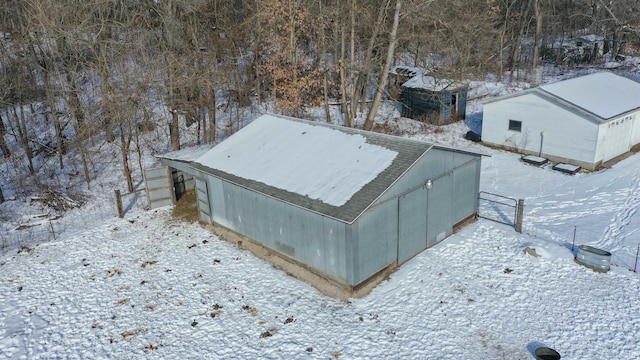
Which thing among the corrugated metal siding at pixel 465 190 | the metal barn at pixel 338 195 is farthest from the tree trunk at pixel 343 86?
the corrugated metal siding at pixel 465 190

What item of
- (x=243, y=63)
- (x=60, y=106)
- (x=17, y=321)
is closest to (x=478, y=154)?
(x=17, y=321)

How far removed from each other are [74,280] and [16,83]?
54.0 feet

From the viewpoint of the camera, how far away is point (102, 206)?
20172mm

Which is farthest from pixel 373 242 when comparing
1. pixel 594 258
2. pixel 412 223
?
pixel 594 258

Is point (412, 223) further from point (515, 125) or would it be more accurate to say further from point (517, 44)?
point (517, 44)

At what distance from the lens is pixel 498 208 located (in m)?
18.3

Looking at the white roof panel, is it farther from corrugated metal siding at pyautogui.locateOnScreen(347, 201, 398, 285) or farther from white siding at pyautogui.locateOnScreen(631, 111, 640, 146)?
white siding at pyautogui.locateOnScreen(631, 111, 640, 146)

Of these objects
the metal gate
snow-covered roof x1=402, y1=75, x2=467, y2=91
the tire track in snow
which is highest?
snow-covered roof x1=402, y1=75, x2=467, y2=91

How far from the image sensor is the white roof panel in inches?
545

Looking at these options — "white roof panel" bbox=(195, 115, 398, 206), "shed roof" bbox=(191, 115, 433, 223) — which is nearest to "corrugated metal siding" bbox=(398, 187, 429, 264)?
"shed roof" bbox=(191, 115, 433, 223)

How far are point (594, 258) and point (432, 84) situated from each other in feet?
60.3

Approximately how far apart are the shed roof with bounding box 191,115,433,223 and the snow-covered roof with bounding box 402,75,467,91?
13.9 m

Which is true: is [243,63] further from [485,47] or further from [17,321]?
[17,321]

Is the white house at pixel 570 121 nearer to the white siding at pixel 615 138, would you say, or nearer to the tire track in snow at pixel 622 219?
the white siding at pixel 615 138
